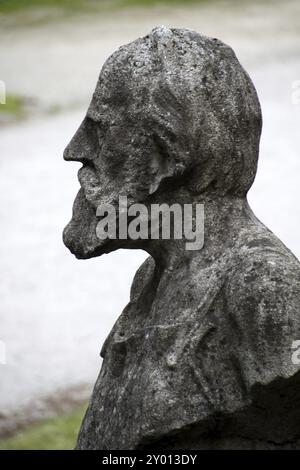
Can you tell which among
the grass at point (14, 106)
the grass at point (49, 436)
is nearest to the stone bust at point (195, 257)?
the grass at point (49, 436)

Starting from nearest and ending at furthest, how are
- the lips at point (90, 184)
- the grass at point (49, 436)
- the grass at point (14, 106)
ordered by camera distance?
the lips at point (90, 184) < the grass at point (49, 436) < the grass at point (14, 106)

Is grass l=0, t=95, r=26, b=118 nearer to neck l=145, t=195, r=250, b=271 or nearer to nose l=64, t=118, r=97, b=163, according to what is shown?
nose l=64, t=118, r=97, b=163

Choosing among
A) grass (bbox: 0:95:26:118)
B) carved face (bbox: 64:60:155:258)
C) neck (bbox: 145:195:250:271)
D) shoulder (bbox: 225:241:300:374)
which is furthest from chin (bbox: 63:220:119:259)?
grass (bbox: 0:95:26:118)

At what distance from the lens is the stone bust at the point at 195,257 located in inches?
103

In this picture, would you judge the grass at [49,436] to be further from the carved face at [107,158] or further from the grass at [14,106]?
the grass at [14,106]

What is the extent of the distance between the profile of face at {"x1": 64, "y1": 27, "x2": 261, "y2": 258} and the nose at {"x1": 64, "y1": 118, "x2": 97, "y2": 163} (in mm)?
62

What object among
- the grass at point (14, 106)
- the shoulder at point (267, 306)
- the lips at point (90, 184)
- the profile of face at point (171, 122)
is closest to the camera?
the shoulder at point (267, 306)

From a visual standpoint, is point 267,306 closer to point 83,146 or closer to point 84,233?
point 84,233

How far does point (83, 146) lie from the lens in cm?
301

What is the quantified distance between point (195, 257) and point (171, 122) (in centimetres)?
39

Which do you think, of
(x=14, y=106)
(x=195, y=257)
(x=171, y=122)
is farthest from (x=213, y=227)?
→ (x=14, y=106)

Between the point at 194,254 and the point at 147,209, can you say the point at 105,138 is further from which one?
the point at 194,254
